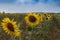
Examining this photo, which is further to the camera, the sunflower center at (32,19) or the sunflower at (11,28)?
the sunflower center at (32,19)

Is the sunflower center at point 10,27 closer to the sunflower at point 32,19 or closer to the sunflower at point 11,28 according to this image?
the sunflower at point 11,28

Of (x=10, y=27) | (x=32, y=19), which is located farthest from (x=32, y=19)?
(x=10, y=27)

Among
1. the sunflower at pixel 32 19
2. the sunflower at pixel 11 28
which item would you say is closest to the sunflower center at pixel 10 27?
the sunflower at pixel 11 28

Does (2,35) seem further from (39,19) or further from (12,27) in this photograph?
(12,27)

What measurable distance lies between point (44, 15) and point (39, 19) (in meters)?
0.50

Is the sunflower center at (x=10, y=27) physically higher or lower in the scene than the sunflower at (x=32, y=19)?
lower

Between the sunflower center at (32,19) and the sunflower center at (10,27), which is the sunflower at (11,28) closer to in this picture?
the sunflower center at (10,27)

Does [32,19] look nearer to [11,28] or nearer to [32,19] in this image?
[32,19]

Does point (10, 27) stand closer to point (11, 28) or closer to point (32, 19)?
point (11, 28)

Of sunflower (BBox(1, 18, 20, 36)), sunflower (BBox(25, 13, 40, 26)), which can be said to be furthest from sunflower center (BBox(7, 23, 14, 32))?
sunflower (BBox(25, 13, 40, 26))

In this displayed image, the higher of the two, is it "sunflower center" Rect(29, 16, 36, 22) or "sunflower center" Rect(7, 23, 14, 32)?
"sunflower center" Rect(29, 16, 36, 22)

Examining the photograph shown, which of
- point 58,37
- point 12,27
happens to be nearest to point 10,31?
point 12,27

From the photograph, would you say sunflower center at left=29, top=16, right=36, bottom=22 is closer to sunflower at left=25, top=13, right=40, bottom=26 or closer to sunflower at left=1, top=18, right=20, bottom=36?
sunflower at left=25, top=13, right=40, bottom=26

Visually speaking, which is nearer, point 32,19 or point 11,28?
point 11,28
